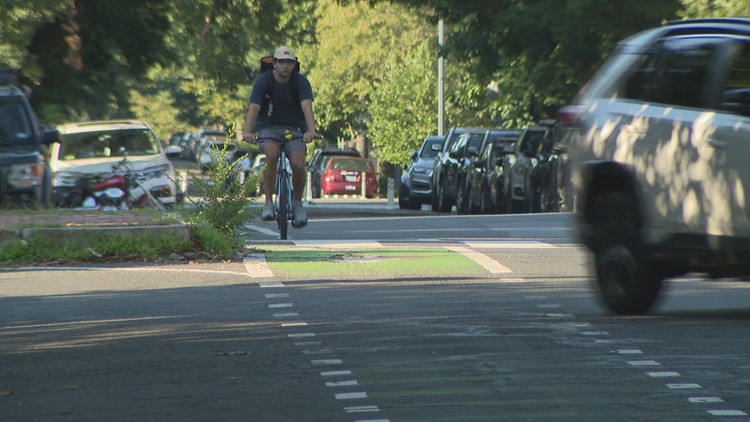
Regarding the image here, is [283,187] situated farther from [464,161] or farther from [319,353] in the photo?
[464,161]

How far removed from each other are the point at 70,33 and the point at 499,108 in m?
20.9

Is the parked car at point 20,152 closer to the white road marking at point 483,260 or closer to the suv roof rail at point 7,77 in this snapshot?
the suv roof rail at point 7,77

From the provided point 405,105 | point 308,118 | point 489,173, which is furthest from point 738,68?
point 405,105

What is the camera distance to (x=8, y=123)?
22.6 meters

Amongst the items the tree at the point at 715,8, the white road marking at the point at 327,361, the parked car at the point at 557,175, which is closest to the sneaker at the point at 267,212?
the white road marking at the point at 327,361

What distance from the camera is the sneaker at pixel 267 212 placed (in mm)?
17266

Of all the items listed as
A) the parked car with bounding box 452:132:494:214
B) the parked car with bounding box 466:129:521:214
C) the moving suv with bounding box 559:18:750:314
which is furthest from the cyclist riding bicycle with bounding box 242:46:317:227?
the parked car with bounding box 452:132:494:214

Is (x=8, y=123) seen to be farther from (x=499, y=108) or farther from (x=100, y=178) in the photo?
(x=499, y=108)

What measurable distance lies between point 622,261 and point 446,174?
27.6m

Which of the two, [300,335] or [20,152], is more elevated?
[20,152]

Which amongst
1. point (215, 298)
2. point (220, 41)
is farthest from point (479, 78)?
point (215, 298)

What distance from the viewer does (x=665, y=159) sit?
10383 mm

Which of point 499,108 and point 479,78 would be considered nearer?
point 479,78

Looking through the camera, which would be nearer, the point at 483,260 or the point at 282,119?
the point at 483,260
